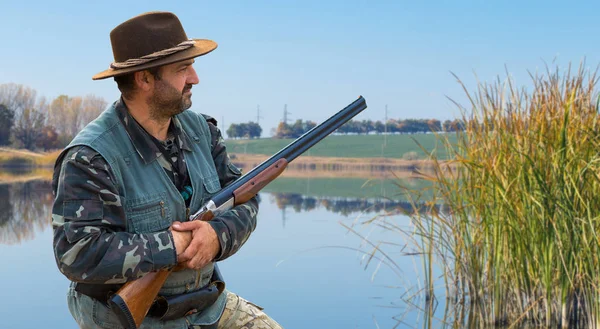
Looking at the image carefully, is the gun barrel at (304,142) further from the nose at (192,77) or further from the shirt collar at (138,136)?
the nose at (192,77)

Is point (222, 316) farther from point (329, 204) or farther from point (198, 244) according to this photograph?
point (329, 204)

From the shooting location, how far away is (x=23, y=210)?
18.8m

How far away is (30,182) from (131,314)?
31.2 m

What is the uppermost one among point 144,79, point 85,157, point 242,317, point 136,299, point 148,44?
point 148,44

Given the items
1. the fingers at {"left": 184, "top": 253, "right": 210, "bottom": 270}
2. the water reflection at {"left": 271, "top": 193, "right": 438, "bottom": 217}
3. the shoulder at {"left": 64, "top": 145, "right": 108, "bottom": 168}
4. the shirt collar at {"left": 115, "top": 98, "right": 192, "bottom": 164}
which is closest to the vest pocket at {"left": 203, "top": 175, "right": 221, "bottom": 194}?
the shirt collar at {"left": 115, "top": 98, "right": 192, "bottom": 164}

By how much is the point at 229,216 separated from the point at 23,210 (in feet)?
59.1

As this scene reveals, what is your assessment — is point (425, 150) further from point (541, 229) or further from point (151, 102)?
point (151, 102)

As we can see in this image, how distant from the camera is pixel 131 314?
2232mm

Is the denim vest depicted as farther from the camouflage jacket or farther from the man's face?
the man's face

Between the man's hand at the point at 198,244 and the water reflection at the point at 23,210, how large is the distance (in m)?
11.8

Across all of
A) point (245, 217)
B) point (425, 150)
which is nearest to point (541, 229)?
point (425, 150)

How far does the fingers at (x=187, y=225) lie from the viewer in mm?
2262

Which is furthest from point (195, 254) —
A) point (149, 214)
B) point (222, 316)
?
point (222, 316)

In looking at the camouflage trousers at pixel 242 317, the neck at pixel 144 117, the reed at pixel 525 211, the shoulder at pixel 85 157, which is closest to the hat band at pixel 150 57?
the neck at pixel 144 117
